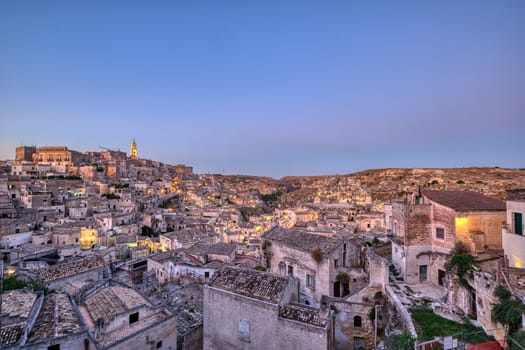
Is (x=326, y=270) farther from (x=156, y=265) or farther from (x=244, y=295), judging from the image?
(x=156, y=265)

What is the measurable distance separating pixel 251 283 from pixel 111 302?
6.92 metres

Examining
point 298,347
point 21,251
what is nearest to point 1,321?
point 298,347

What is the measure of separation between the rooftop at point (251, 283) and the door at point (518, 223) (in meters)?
10.0

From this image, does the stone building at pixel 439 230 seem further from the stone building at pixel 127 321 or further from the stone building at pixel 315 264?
the stone building at pixel 127 321

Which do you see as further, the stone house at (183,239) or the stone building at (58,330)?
the stone house at (183,239)

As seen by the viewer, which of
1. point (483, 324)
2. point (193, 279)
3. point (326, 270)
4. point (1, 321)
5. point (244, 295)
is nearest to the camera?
point (483, 324)

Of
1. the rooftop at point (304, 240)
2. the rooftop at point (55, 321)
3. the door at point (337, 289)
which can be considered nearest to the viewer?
the rooftop at point (55, 321)

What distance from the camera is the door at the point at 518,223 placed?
12.1 m

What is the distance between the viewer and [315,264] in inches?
624

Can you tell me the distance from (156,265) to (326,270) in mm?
17847

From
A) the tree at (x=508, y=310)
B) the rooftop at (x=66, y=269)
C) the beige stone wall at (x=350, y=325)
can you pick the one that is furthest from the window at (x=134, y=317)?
the tree at (x=508, y=310)

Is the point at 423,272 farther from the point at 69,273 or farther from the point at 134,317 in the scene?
the point at 69,273

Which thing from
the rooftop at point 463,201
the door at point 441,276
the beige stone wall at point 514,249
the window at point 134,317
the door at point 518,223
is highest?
the rooftop at point 463,201

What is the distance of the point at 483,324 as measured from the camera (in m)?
10.4
